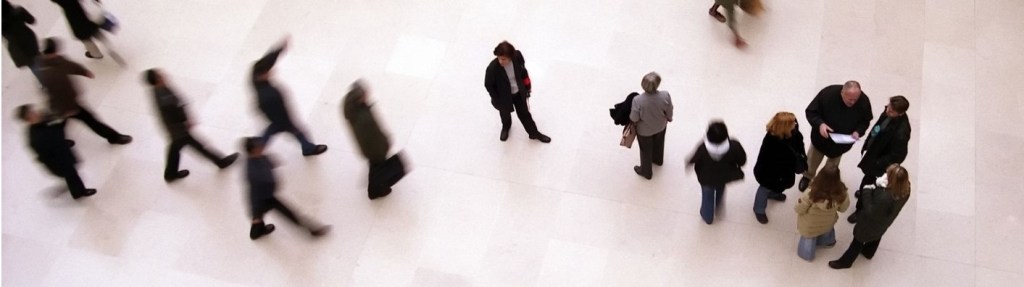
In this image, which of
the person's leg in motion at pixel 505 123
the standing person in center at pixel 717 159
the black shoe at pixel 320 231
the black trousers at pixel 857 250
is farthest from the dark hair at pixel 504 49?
the black trousers at pixel 857 250

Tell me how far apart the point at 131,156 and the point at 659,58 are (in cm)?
475

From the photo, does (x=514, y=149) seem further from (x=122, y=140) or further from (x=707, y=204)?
(x=122, y=140)

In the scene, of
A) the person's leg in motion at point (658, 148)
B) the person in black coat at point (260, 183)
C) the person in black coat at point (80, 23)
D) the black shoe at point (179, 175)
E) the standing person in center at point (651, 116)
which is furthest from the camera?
the person in black coat at point (80, 23)

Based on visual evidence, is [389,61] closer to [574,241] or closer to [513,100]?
[513,100]

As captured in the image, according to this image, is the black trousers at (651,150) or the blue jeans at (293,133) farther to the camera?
the blue jeans at (293,133)

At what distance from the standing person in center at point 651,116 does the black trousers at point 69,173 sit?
4.32 m

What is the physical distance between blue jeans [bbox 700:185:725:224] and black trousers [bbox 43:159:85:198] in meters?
4.82

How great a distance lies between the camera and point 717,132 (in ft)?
16.9

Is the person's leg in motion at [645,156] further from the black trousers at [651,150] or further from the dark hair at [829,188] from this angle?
the dark hair at [829,188]

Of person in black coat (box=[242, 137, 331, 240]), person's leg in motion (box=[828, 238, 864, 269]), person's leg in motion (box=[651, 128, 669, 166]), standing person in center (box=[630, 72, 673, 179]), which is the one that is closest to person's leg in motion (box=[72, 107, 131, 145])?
person in black coat (box=[242, 137, 331, 240])

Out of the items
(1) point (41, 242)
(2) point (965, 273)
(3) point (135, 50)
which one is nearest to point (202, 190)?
(1) point (41, 242)

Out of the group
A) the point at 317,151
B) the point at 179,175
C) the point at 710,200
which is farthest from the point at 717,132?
the point at 179,175

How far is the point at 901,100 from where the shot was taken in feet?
17.1

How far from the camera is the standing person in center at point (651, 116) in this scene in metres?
5.50
